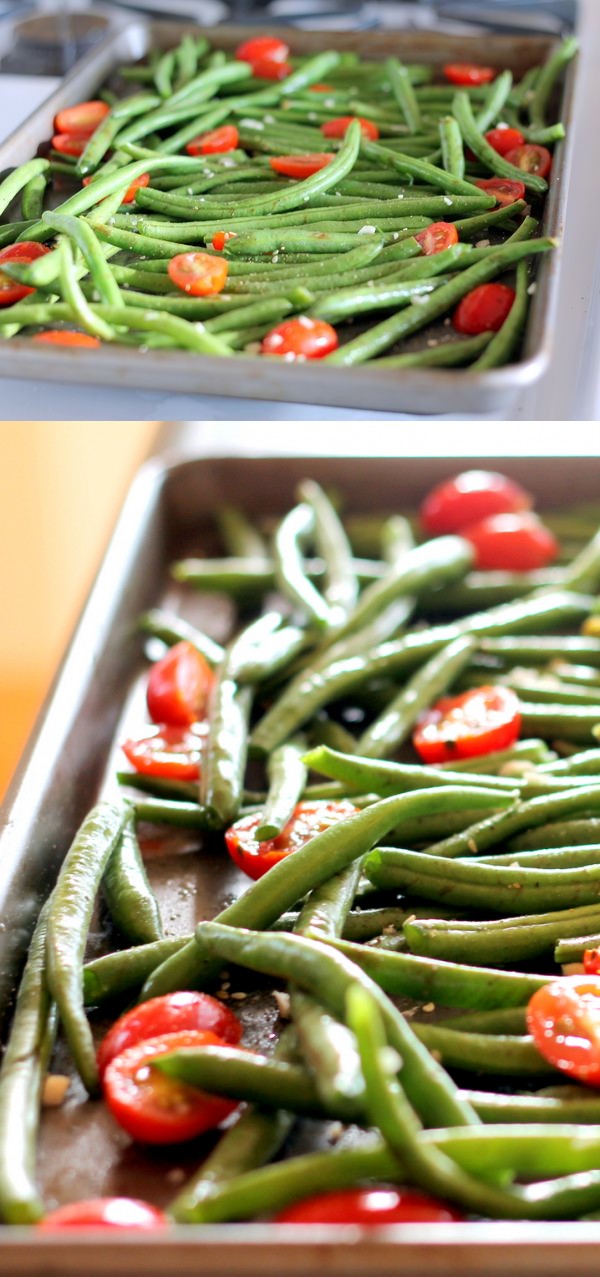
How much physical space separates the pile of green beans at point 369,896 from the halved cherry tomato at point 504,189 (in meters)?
0.42

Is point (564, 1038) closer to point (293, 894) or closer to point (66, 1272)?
point (293, 894)

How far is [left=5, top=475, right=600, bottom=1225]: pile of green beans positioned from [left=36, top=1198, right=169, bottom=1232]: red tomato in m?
0.04

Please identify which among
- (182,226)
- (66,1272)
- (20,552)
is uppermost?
(182,226)

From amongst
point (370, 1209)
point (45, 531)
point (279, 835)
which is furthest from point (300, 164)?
point (45, 531)

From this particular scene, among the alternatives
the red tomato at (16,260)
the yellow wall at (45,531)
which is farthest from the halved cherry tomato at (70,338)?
the yellow wall at (45,531)

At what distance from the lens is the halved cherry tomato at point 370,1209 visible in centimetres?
142

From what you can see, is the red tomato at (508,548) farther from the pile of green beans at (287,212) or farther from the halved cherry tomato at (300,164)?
the halved cherry tomato at (300,164)

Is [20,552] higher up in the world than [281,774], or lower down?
lower down

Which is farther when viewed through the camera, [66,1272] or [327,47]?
[327,47]

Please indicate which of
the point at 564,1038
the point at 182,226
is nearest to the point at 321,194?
the point at 182,226

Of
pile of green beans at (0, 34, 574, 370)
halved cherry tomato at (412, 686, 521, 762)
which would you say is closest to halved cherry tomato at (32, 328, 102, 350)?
pile of green beans at (0, 34, 574, 370)

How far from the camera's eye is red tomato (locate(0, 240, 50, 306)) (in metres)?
1.79

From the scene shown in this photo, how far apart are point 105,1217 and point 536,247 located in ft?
4.52

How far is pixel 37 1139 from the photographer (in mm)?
1705
